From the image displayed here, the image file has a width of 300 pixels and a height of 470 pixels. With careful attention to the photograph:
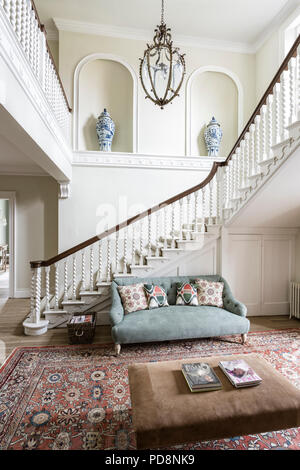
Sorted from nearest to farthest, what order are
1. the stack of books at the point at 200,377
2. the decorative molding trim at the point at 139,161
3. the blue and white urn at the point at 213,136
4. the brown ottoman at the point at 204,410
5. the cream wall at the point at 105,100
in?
1. the brown ottoman at the point at 204,410
2. the stack of books at the point at 200,377
3. the decorative molding trim at the point at 139,161
4. the cream wall at the point at 105,100
5. the blue and white urn at the point at 213,136

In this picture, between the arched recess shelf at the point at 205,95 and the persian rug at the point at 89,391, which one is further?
the arched recess shelf at the point at 205,95

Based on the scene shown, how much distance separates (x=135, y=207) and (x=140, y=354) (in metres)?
2.70

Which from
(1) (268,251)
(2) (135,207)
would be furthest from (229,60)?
(1) (268,251)

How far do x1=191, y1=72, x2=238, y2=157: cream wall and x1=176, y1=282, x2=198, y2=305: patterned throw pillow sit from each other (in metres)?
3.06

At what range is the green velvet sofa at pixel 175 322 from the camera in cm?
274

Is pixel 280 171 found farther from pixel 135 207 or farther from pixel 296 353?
pixel 135 207

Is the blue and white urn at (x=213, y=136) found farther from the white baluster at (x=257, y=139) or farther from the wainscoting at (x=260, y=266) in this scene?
the wainscoting at (x=260, y=266)

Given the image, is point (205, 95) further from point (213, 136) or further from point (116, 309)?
point (116, 309)

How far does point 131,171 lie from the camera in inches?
185

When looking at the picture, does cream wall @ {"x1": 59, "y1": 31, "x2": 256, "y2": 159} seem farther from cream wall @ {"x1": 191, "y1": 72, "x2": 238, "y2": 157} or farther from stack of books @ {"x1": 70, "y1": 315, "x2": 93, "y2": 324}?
stack of books @ {"x1": 70, "y1": 315, "x2": 93, "y2": 324}

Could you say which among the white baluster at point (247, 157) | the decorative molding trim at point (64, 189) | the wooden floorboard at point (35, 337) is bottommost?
the wooden floorboard at point (35, 337)

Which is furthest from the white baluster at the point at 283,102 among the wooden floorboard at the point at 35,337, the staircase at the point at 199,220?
the wooden floorboard at the point at 35,337

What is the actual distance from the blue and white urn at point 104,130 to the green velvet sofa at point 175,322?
268 centimetres

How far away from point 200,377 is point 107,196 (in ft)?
11.8
